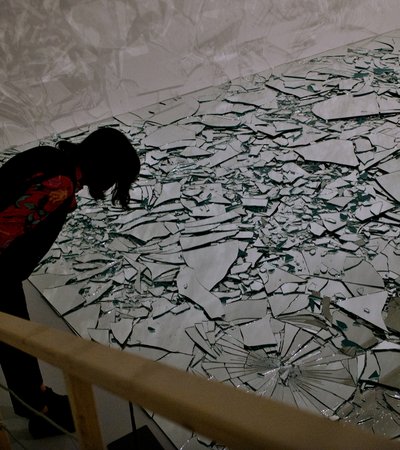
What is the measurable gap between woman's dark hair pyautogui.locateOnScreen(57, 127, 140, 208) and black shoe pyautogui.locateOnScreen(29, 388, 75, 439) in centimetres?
60

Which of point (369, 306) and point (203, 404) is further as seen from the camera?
point (369, 306)

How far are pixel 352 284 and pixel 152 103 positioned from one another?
2362 millimetres

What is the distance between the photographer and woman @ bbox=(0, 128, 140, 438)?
3.95ft

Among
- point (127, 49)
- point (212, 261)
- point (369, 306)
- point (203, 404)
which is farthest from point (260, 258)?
point (127, 49)

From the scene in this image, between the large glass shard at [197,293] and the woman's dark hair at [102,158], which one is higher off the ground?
the woman's dark hair at [102,158]

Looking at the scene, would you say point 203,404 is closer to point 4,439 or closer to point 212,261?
point 4,439

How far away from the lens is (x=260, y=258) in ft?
7.06

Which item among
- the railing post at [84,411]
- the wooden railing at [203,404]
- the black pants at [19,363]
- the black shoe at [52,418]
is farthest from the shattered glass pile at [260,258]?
the wooden railing at [203,404]

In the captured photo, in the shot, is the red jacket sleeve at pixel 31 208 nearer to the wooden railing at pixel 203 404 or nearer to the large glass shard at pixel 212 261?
the wooden railing at pixel 203 404

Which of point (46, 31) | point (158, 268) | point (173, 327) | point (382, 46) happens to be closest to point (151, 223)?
point (158, 268)

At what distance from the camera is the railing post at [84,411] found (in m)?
0.64

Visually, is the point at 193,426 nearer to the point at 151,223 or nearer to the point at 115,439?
the point at 115,439

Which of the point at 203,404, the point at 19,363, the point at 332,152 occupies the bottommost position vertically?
the point at 332,152

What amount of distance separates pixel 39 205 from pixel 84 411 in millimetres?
651
